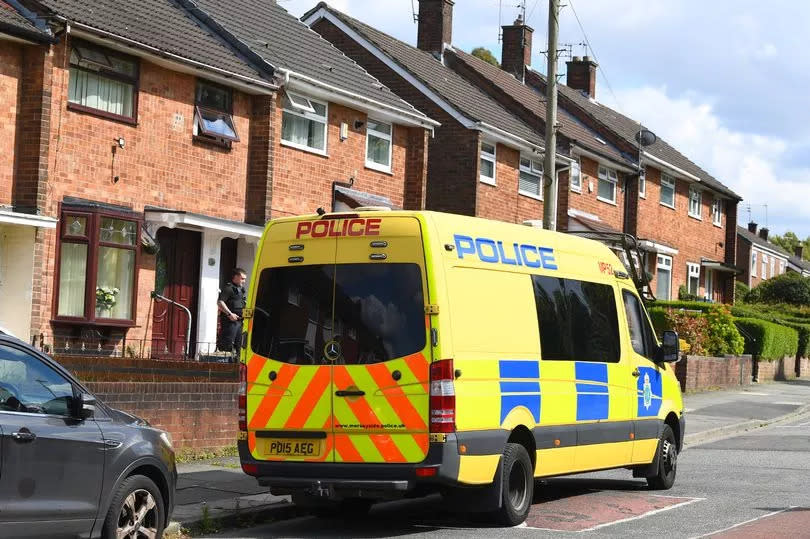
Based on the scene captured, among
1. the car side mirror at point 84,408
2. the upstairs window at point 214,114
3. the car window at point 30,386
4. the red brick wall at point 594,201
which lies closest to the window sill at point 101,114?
the upstairs window at point 214,114

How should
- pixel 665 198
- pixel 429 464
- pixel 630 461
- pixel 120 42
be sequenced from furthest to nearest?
1. pixel 665 198
2. pixel 120 42
3. pixel 630 461
4. pixel 429 464

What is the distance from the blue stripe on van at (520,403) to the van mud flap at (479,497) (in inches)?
15.9

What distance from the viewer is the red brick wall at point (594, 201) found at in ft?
121

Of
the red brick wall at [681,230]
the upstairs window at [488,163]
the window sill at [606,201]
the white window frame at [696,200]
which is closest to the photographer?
the upstairs window at [488,163]

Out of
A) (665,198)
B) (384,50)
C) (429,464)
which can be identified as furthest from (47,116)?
(665,198)

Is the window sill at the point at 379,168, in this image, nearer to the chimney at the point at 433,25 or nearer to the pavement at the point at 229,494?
the pavement at the point at 229,494

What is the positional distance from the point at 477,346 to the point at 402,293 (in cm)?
74

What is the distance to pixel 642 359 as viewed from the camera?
13.1m

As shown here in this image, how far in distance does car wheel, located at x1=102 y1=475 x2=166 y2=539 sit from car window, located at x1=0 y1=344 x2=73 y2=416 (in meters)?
0.70

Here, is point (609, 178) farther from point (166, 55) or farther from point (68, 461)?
point (68, 461)

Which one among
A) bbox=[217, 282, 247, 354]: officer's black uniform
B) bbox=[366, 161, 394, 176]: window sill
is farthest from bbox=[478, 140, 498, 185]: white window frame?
bbox=[217, 282, 247, 354]: officer's black uniform

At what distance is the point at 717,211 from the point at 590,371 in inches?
1548

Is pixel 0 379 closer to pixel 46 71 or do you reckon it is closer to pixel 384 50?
pixel 46 71

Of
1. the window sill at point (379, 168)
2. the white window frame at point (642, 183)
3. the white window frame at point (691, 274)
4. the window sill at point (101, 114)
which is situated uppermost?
the white window frame at point (642, 183)
